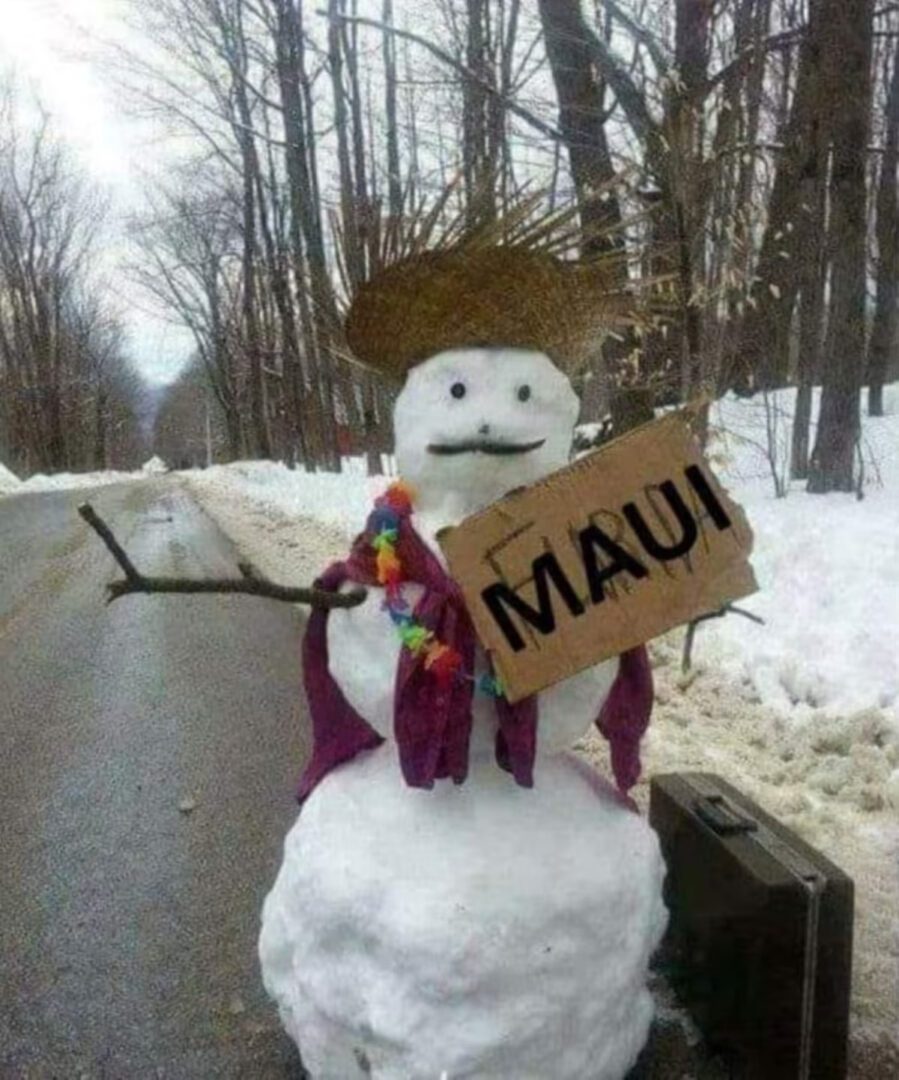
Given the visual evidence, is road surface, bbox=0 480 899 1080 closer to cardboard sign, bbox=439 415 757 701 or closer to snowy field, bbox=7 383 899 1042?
snowy field, bbox=7 383 899 1042

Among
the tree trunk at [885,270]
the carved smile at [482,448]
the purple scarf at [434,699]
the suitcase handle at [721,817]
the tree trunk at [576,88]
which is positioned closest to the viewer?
the purple scarf at [434,699]

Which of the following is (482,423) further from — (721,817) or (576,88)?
(576,88)

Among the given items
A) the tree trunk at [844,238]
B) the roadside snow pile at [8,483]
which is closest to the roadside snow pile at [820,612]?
the tree trunk at [844,238]

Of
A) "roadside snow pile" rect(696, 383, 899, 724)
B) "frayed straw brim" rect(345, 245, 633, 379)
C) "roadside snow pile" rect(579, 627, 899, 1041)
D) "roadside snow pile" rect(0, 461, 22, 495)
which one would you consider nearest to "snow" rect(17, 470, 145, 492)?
"roadside snow pile" rect(0, 461, 22, 495)

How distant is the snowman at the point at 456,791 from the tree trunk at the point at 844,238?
6.19m

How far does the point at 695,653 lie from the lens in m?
5.34

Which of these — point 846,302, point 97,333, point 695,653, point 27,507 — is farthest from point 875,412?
point 97,333

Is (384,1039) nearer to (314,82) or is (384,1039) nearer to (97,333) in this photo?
(314,82)

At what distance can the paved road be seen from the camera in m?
2.72

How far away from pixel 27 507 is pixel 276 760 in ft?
58.2

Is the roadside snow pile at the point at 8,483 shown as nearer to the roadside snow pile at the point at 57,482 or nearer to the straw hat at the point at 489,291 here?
the roadside snow pile at the point at 57,482

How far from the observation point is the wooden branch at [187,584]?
1.80m

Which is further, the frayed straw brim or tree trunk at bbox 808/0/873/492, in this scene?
tree trunk at bbox 808/0/873/492

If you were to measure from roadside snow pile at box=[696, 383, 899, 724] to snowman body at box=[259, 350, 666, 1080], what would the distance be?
2345 mm
